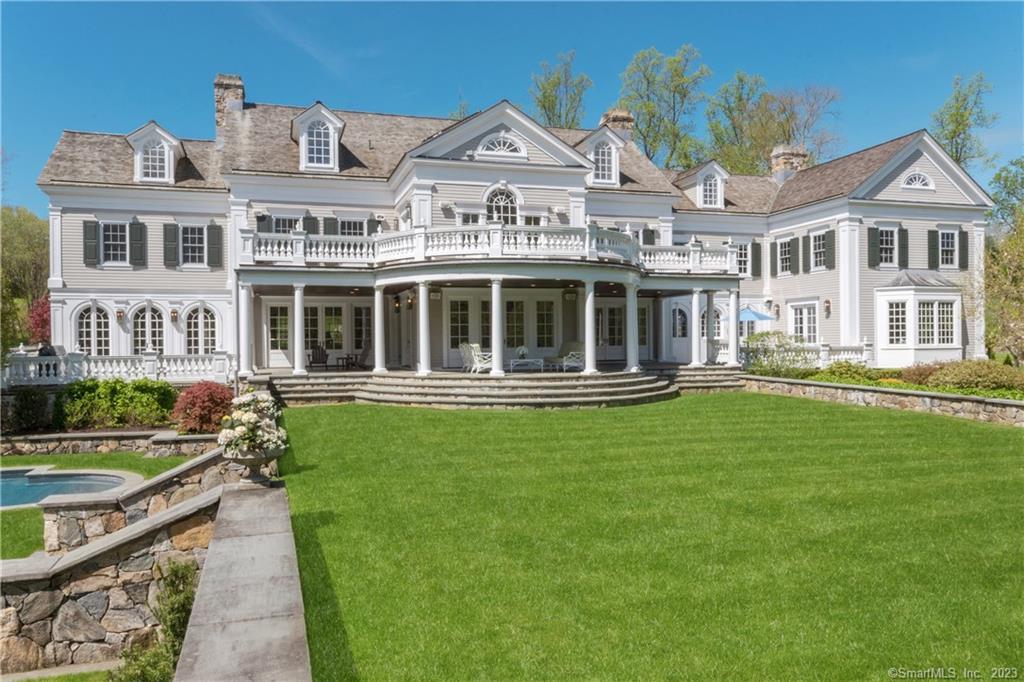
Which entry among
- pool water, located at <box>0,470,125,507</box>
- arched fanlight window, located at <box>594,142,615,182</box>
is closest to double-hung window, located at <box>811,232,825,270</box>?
arched fanlight window, located at <box>594,142,615,182</box>

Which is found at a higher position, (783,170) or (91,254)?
(783,170)

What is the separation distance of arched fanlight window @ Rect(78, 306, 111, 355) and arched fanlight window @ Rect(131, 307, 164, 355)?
2.70 feet

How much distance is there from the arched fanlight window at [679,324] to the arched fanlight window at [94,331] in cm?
2225

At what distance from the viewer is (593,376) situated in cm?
1872

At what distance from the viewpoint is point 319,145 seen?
2438 centimetres

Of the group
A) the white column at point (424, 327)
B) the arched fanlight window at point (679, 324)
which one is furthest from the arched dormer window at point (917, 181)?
the white column at point (424, 327)

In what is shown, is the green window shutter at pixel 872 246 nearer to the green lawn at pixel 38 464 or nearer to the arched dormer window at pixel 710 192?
the arched dormer window at pixel 710 192

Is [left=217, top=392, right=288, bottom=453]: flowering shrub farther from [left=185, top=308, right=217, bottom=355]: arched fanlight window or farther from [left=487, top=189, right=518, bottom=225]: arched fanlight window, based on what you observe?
[left=185, top=308, right=217, bottom=355]: arched fanlight window

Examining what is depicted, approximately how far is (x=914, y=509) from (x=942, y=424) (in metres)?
7.28

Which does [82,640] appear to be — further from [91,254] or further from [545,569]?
[91,254]

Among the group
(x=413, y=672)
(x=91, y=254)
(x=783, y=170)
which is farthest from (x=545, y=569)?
(x=783, y=170)

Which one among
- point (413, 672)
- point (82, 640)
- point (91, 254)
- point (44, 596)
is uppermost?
point (91, 254)

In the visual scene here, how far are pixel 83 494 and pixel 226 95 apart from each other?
2153cm

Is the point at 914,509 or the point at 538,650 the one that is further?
the point at 914,509
